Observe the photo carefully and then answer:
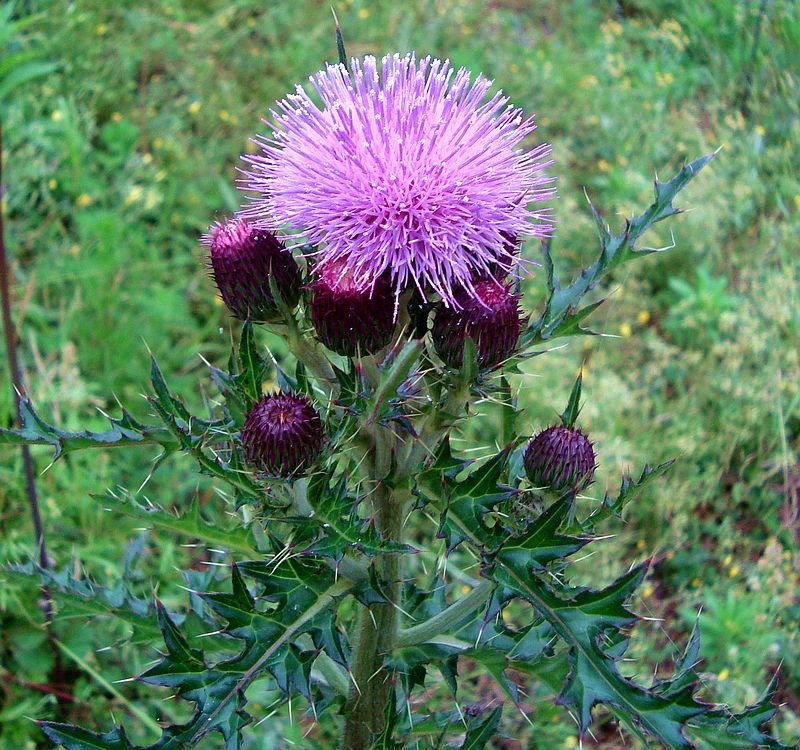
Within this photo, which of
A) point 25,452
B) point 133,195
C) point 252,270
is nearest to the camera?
point 252,270

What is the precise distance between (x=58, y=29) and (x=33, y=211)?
159 cm

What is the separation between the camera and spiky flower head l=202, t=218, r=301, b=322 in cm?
197

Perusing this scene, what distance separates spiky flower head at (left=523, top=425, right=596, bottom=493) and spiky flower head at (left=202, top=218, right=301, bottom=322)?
2.36 ft

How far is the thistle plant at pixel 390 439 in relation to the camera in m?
1.73

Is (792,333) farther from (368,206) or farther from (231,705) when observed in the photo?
(231,705)

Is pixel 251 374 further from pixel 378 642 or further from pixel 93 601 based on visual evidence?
pixel 93 601

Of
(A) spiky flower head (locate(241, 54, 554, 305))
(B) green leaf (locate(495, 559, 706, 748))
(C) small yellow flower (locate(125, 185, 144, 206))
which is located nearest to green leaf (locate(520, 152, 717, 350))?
(A) spiky flower head (locate(241, 54, 554, 305))

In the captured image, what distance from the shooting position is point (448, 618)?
213 cm

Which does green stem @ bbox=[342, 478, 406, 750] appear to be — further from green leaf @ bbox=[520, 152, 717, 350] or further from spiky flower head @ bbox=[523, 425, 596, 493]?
green leaf @ bbox=[520, 152, 717, 350]

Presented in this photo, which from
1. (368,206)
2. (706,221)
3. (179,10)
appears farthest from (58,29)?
(368,206)

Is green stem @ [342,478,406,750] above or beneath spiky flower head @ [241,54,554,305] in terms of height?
beneath

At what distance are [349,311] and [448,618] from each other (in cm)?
84

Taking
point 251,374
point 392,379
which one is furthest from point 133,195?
point 392,379

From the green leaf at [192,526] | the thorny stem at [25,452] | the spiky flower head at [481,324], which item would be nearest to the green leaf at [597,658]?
the spiky flower head at [481,324]
